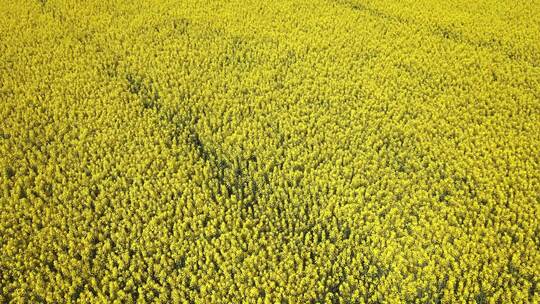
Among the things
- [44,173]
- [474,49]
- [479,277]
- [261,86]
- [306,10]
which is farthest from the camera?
[306,10]

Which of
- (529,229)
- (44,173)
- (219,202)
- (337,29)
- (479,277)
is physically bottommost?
(44,173)

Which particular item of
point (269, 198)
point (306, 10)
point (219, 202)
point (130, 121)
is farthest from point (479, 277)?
point (306, 10)

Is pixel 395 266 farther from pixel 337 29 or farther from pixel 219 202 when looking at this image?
pixel 337 29

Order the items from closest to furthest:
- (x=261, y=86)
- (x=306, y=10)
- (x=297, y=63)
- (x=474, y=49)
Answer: (x=261, y=86), (x=297, y=63), (x=474, y=49), (x=306, y=10)

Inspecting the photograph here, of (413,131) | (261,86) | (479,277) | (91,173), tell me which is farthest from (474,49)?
(91,173)

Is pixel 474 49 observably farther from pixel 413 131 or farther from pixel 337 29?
pixel 413 131

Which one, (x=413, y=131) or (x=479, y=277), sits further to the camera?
(x=413, y=131)

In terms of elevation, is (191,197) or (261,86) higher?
(261,86)
